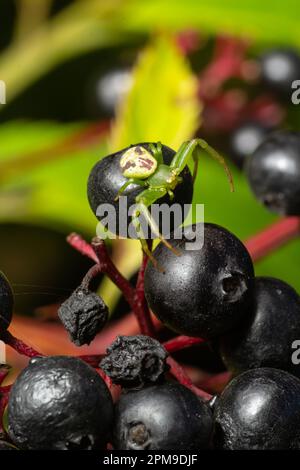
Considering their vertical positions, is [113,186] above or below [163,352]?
above

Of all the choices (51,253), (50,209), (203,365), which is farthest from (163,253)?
(51,253)

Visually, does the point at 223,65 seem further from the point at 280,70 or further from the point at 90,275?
the point at 90,275

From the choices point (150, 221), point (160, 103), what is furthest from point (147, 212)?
point (160, 103)

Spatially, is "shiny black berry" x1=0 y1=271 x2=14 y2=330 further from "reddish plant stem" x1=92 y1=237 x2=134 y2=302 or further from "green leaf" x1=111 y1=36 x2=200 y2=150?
"green leaf" x1=111 y1=36 x2=200 y2=150

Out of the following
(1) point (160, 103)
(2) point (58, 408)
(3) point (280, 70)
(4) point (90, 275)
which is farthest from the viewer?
(3) point (280, 70)

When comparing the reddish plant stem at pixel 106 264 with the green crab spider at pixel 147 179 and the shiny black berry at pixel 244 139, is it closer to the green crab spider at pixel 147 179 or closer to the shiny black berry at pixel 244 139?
the green crab spider at pixel 147 179

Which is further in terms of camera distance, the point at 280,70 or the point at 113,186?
the point at 280,70

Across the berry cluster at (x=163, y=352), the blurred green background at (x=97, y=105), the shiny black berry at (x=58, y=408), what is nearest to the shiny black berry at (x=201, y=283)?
the berry cluster at (x=163, y=352)
